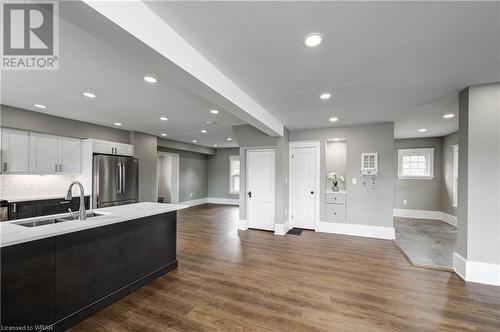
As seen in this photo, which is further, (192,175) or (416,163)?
(192,175)

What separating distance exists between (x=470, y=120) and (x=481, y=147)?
0.38m

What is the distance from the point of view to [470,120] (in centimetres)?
280

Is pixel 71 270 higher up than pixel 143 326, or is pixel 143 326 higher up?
pixel 71 270

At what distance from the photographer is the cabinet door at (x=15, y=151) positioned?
3705 mm

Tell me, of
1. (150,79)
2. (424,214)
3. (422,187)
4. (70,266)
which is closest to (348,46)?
(150,79)

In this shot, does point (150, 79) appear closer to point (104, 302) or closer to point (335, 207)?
point (104, 302)

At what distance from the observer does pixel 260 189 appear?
5352mm

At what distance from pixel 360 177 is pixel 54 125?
6.72 meters

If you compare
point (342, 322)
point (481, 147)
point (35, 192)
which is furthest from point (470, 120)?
point (35, 192)

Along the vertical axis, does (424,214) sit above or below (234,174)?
below

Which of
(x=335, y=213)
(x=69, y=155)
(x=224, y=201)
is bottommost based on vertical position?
(x=224, y=201)

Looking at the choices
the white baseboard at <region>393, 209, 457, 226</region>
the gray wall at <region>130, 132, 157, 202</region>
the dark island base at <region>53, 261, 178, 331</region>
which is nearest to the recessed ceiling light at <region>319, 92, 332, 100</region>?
the dark island base at <region>53, 261, 178, 331</region>

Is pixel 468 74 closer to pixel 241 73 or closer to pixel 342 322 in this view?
pixel 241 73

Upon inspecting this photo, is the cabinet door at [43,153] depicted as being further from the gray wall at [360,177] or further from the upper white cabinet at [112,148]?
the gray wall at [360,177]
